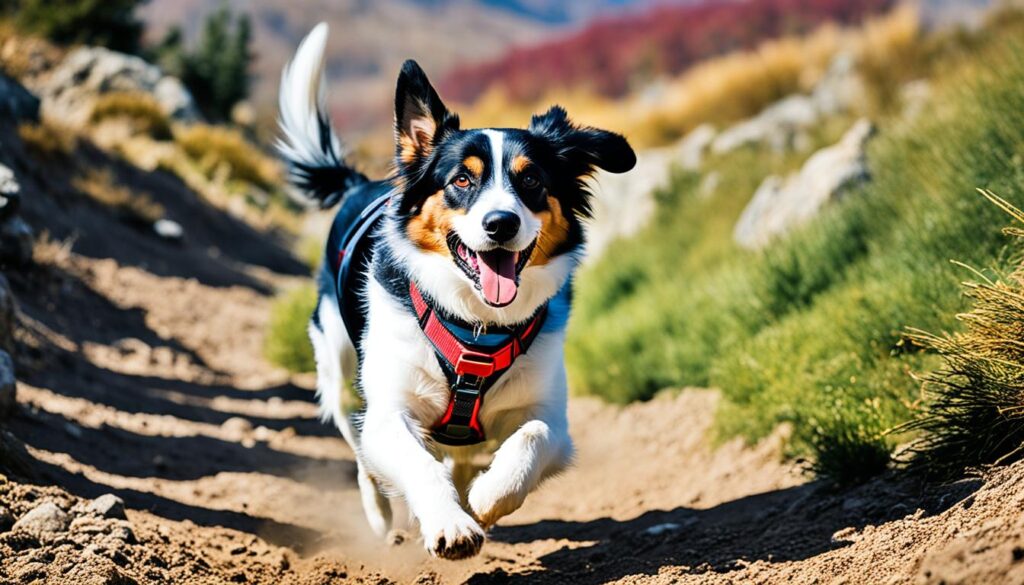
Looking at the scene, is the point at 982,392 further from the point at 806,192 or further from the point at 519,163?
the point at 806,192

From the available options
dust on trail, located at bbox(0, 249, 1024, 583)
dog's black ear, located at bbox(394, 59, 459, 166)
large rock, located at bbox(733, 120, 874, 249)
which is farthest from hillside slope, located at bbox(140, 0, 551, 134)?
dog's black ear, located at bbox(394, 59, 459, 166)

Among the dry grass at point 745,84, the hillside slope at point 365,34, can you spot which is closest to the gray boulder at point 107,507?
the dry grass at point 745,84

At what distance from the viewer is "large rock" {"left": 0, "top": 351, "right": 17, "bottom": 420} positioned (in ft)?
13.5

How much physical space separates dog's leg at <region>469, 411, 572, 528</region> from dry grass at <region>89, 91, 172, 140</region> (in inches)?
498

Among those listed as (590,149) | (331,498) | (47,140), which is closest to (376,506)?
(331,498)

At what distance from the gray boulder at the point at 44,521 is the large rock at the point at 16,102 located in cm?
606

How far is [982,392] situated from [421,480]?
6.20 feet

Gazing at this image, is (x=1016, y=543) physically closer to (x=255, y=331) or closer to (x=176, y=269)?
(x=255, y=331)

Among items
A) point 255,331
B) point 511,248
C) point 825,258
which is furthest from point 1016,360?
point 255,331

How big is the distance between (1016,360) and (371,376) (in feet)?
7.17

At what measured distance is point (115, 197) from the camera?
32.9ft

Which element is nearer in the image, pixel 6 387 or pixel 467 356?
pixel 467 356

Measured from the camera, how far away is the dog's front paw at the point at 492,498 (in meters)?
3.09

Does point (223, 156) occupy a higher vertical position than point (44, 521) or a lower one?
higher
